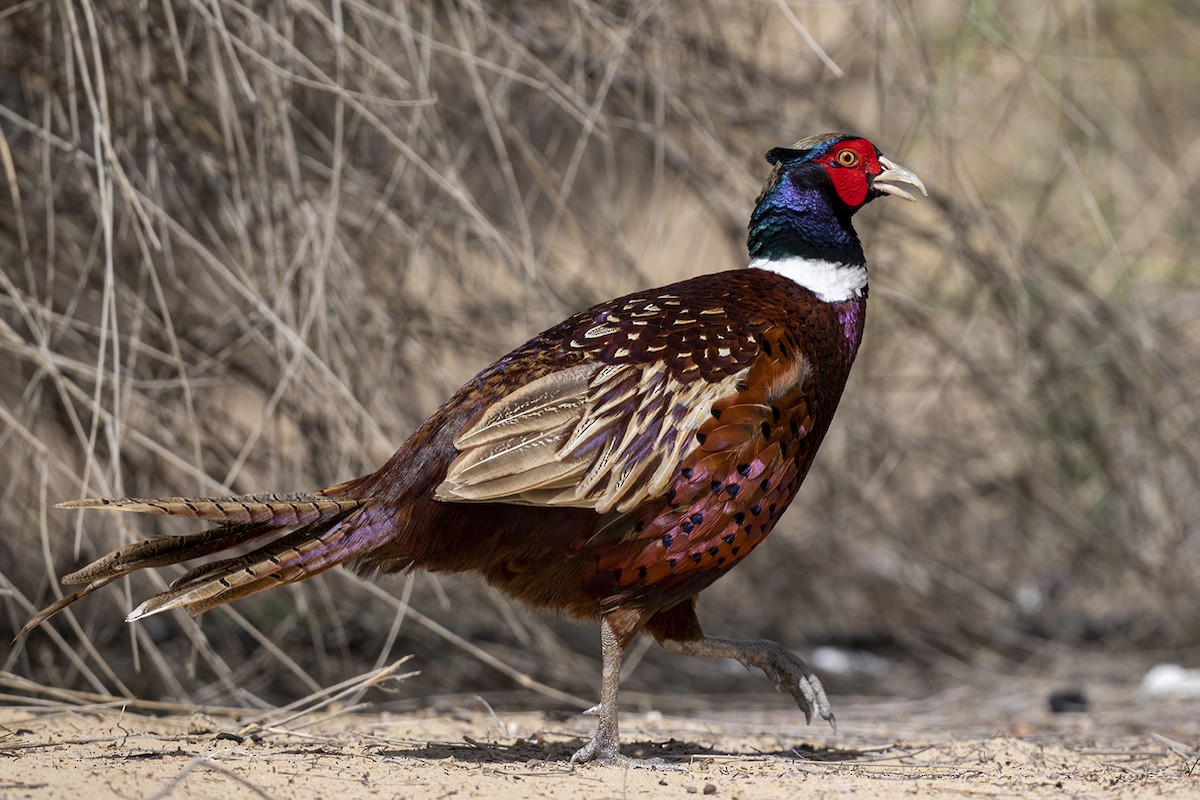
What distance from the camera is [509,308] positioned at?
184 inches

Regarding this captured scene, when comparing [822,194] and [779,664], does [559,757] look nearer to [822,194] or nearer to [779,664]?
[779,664]

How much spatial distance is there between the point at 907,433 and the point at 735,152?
1228mm

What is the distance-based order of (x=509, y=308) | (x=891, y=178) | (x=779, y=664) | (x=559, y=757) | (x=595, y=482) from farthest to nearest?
(x=509, y=308) → (x=891, y=178) → (x=779, y=664) → (x=559, y=757) → (x=595, y=482)

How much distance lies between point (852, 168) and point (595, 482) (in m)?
1.08

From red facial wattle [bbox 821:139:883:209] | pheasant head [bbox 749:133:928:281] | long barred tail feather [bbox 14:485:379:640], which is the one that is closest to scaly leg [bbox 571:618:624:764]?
long barred tail feather [bbox 14:485:379:640]

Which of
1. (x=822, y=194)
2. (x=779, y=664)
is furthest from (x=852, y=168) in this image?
(x=779, y=664)

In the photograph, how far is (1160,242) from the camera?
7.08m

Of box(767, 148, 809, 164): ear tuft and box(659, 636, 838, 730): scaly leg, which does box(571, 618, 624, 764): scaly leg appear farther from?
box(767, 148, 809, 164): ear tuft

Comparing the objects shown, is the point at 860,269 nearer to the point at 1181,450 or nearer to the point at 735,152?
the point at 735,152

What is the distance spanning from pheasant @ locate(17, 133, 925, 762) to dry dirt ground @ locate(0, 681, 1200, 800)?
0.98 feet

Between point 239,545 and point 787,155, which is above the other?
point 787,155

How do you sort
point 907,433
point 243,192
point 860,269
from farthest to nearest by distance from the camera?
point 907,433 → point 243,192 → point 860,269

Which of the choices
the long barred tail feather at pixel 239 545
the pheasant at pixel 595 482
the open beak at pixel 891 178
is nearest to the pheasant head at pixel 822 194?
the open beak at pixel 891 178

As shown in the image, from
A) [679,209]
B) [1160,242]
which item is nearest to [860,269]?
[679,209]
